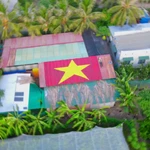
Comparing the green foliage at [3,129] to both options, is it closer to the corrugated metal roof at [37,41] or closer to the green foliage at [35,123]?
the green foliage at [35,123]

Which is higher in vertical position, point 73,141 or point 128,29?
point 128,29

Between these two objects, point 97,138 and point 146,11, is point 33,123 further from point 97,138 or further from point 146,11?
point 146,11

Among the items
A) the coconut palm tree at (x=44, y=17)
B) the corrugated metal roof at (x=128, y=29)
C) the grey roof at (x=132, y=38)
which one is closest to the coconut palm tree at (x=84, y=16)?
the corrugated metal roof at (x=128, y=29)

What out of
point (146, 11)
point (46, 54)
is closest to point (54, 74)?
point (46, 54)

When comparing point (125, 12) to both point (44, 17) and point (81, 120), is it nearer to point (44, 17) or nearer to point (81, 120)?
point (44, 17)

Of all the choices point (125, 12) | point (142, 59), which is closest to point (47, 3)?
point (125, 12)

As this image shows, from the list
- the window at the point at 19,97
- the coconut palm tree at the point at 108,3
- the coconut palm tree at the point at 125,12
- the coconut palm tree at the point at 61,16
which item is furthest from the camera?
the coconut palm tree at the point at 108,3
